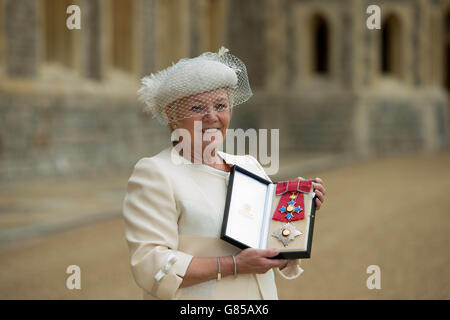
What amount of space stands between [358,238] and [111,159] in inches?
278

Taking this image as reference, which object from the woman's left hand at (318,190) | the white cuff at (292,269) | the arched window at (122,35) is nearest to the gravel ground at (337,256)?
the white cuff at (292,269)

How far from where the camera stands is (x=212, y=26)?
685 inches

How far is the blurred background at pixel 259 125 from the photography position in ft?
19.0

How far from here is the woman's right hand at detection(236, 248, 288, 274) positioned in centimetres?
208

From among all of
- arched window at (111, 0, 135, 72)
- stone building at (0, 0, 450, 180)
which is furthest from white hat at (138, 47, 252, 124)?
arched window at (111, 0, 135, 72)

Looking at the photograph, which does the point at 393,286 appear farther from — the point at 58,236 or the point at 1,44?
the point at 1,44

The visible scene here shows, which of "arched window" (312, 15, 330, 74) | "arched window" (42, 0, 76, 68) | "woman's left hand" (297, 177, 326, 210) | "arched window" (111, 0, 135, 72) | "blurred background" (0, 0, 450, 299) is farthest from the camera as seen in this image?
"arched window" (312, 15, 330, 74)

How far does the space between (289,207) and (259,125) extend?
16225 millimetres

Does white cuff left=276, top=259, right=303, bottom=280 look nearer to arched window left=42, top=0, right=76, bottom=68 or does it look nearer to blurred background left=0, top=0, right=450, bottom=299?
blurred background left=0, top=0, right=450, bottom=299

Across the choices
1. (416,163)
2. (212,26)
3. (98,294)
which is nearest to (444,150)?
(416,163)

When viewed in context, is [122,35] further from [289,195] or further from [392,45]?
[289,195]

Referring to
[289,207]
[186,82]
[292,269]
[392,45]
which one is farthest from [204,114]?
[392,45]

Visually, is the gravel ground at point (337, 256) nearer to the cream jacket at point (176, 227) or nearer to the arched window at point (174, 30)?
the cream jacket at point (176, 227)

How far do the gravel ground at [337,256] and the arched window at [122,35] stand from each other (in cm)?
613
